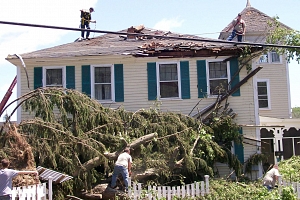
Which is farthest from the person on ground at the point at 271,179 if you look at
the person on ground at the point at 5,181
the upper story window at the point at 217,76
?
the person on ground at the point at 5,181

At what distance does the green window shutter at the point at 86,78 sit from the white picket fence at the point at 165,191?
614 centimetres

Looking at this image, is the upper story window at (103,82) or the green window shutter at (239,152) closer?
the green window shutter at (239,152)

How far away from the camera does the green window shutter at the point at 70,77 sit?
16.0 meters

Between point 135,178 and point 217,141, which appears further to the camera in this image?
point 217,141

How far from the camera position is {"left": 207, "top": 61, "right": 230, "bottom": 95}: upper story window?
15.8m

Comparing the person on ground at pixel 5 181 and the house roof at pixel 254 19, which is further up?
the house roof at pixel 254 19

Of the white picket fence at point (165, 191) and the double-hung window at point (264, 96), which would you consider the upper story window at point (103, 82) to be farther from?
the double-hung window at point (264, 96)

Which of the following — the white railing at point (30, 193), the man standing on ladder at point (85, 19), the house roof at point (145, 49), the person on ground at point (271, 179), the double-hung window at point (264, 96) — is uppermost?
the man standing on ladder at point (85, 19)

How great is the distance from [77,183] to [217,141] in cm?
563

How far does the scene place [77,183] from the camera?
36.4ft

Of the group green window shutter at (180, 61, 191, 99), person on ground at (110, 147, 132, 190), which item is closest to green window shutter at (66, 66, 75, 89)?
green window shutter at (180, 61, 191, 99)

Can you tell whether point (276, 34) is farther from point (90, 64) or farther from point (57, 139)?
point (57, 139)

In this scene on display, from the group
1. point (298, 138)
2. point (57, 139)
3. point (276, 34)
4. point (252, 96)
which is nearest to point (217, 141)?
point (252, 96)

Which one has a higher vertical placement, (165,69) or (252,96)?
(165,69)
